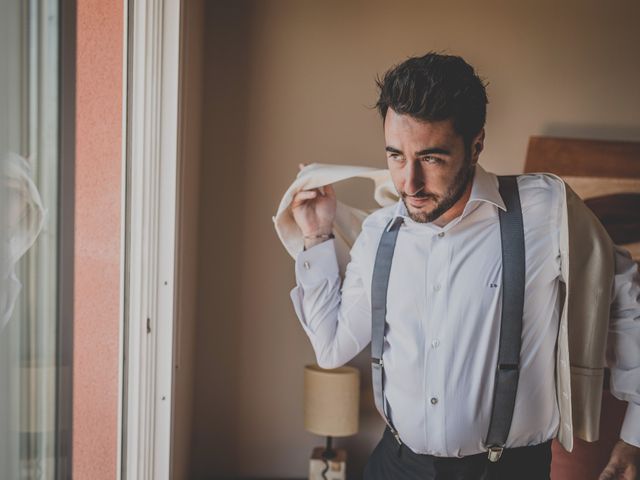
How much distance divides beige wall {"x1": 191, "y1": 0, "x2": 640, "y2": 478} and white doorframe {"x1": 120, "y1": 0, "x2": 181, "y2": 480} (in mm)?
834

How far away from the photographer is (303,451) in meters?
2.78

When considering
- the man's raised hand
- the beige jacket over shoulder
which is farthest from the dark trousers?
the man's raised hand

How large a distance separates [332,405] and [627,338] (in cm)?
144

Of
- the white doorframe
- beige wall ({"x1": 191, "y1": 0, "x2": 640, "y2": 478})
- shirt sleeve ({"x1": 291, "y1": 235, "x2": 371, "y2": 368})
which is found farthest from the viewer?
beige wall ({"x1": 191, "y1": 0, "x2": 640, "y2": 478})

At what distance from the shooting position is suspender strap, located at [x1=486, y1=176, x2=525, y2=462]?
4.06ft

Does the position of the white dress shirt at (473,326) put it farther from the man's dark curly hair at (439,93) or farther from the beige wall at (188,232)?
the beige wall at (188,232)

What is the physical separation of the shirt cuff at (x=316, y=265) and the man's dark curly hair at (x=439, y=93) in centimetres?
43

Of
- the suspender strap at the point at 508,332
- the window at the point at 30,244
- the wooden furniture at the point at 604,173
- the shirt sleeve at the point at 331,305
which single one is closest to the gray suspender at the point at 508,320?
the suspender strap at the point at 508,332

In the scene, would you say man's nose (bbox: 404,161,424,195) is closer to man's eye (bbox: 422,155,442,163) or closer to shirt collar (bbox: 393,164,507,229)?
man's eye (bbox: 422,155,442,163)

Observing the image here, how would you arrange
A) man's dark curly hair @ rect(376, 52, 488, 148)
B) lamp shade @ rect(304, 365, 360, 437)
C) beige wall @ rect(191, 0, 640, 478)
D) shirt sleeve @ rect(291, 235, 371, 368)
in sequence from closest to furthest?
man's dark curly hair @ rect(376, 52, 488, 148), shirt sleeve @ rect(291, 235, 371, 368), lamp shade @ rect(304, 365, 360, 437), beige wall @ rect(191, 0, 640, 478)

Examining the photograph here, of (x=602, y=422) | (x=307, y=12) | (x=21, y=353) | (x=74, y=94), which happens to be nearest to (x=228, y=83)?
(x=307, y=12)

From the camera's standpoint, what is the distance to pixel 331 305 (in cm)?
150

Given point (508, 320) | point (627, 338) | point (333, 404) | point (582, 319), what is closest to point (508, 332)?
point (508, 320)

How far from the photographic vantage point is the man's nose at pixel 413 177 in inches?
48.8
